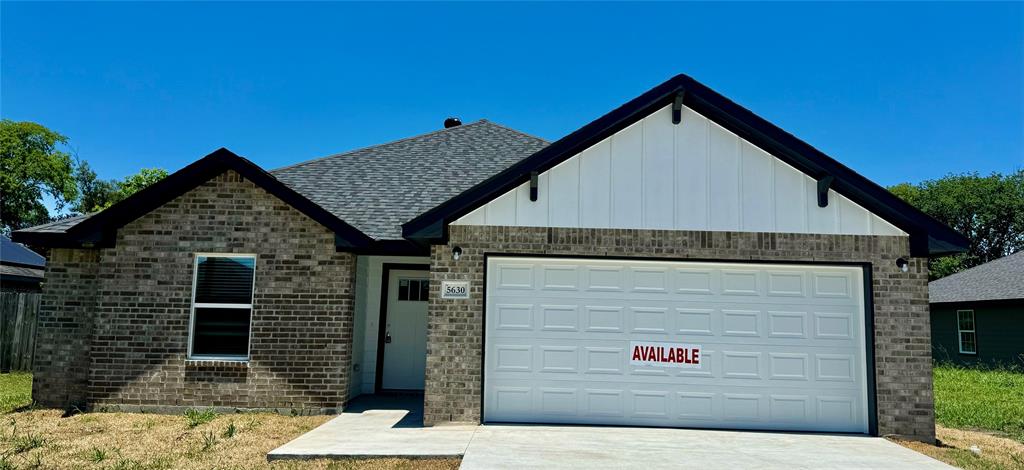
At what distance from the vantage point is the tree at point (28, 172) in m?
49.2

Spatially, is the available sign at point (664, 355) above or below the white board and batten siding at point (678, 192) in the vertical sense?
below

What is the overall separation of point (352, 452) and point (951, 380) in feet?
→ 52.9

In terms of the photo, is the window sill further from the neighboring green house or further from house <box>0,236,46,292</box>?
the neighboring green house

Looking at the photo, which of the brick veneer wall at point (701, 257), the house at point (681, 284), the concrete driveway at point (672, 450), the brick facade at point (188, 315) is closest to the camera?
the concrete driveway at point (672, 450)

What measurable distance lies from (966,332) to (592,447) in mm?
20839

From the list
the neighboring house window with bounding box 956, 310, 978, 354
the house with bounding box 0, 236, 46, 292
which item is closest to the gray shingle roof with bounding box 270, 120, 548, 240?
the house with bounding box 0, 236, 46, 292

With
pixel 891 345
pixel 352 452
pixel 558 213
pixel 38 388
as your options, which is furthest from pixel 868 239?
pixel 38 388

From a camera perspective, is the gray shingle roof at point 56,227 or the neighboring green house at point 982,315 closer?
the gray shingle roof at point 56,227

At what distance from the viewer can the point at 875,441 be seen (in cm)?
859

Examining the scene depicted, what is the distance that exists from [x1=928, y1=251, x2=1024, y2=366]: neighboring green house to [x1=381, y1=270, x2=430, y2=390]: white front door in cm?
1799

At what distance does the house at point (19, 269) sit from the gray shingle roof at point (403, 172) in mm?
12281

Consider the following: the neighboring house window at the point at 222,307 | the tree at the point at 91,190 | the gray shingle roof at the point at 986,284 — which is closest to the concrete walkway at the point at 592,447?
the neighboring house window at the point at 222,307

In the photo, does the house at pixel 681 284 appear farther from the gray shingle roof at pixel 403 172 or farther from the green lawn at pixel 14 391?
the green lawn at pixel 14 391

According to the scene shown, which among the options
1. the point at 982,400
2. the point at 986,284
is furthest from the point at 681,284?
the point at 986,284
